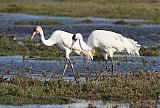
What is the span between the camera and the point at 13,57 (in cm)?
2020

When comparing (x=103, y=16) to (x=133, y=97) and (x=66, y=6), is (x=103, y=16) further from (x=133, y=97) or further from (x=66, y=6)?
(x=133, y=97)

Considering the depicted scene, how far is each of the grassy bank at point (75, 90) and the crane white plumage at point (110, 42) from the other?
104 inches

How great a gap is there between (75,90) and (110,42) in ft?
11.9

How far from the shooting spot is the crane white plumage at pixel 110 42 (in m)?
16.5

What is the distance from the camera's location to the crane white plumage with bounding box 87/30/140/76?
54.1 ft

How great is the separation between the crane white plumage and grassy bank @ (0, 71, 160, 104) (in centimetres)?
264

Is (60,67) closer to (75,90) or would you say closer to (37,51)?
(37,51)

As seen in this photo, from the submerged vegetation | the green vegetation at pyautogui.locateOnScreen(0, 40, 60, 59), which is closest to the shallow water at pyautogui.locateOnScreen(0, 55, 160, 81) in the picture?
the submerged vegetation

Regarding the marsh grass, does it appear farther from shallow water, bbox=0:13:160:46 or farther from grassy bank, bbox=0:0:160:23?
grassy bank, bbox=0:0:160:23

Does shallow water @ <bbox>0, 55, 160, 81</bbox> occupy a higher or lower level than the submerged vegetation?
higher

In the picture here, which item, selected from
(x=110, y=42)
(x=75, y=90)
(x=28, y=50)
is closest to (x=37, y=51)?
(x=28, y=50)

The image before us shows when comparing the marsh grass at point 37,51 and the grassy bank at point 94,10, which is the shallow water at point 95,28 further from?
the marsh grass at point 37,51

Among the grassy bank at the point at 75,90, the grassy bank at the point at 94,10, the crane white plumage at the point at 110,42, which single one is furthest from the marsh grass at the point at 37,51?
the grassy bank at the point at 94,10

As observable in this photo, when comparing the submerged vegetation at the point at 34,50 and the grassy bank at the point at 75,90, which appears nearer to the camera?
the grassy bank at the point at 75,90
